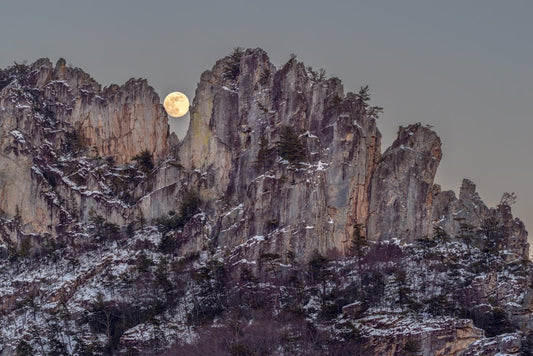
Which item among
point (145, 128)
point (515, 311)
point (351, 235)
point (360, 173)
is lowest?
point (515, 311)

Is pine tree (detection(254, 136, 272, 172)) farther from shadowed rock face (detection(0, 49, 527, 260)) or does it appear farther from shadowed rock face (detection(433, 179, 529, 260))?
shadowed rock face (detection(433, 179, 529, 260))

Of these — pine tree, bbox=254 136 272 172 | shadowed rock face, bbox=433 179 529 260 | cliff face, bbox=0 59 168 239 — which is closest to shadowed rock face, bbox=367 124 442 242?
shadowed rock face, bbox=433 179 529 260

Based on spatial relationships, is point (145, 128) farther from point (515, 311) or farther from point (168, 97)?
point (515, 311)

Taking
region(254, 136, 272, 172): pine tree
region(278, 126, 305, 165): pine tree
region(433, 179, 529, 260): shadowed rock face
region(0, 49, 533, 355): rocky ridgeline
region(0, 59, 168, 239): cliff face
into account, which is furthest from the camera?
region(0, 59, 168, 239): cliff face

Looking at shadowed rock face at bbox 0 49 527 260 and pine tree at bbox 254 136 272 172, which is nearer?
shadowed rock face at bbox 0 49 527 260

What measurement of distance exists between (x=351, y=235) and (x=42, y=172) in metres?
43.7

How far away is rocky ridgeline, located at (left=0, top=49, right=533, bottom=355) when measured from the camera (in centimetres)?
10450

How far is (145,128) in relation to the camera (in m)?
144

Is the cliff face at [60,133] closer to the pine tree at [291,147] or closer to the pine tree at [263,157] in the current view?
the pine tree at [263,157]

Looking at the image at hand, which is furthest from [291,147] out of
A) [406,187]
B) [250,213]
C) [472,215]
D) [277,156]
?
[472,215]

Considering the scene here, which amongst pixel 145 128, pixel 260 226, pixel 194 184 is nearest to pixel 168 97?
pixel 145 128

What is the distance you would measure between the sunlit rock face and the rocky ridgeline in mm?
189

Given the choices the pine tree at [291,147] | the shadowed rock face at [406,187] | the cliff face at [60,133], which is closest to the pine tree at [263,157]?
the pine tree at [291,147]

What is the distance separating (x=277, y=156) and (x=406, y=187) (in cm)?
1601
